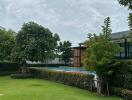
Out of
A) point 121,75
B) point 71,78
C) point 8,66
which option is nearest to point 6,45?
point 8,66

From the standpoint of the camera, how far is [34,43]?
4431 cm

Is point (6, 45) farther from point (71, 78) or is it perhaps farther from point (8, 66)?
point (71, 78)

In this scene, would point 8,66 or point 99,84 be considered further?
point 8,66

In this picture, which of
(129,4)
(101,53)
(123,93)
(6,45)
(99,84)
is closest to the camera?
(129,4)

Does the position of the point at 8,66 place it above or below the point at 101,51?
below

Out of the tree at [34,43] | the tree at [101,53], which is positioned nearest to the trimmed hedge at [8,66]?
the tree at [34,43]

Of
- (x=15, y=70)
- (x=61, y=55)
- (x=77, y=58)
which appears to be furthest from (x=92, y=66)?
(x=61, y=55)

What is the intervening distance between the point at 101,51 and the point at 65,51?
47.0 m

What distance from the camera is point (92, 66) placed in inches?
1048

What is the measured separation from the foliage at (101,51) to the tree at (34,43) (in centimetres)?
1834

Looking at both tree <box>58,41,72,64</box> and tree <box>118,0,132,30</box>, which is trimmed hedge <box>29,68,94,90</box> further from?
tree <box>58,41,72,64</box>

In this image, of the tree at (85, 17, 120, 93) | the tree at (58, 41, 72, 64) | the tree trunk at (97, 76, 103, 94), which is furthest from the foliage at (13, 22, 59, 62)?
the tree at (58, 41, 72, 64)

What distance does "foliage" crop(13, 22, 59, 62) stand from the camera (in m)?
44.5

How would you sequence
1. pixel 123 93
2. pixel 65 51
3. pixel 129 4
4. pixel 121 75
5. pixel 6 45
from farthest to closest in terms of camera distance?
pixel 65 51
pixel 6 45
pixel 121 75
pixel 123 93
pixel 129 4
